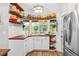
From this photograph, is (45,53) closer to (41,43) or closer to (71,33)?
(41,43)

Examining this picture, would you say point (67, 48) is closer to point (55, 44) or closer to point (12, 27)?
point (55, 44)

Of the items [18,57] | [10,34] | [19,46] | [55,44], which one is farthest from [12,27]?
[55,44]

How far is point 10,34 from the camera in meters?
2.14

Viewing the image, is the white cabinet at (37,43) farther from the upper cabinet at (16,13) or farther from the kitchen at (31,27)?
the upper cabinet at (16,13)

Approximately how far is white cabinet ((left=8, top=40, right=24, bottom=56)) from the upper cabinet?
0.87ft

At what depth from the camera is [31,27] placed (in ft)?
7.09

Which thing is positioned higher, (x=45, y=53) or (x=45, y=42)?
(x=45, y=42)

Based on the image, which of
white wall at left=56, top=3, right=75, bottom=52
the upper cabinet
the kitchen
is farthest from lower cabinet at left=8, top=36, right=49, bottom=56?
the upper cabinet

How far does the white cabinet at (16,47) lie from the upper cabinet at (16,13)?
0.27 m

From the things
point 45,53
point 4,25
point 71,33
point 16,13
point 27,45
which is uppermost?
point 16,13

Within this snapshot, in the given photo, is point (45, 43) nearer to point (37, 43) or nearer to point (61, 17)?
point (37, 43)

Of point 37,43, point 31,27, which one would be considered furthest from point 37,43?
point 31,27

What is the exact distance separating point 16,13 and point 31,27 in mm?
257

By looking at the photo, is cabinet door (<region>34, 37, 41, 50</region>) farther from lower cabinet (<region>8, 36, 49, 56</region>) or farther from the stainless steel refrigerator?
the stainless steel refrigerator
